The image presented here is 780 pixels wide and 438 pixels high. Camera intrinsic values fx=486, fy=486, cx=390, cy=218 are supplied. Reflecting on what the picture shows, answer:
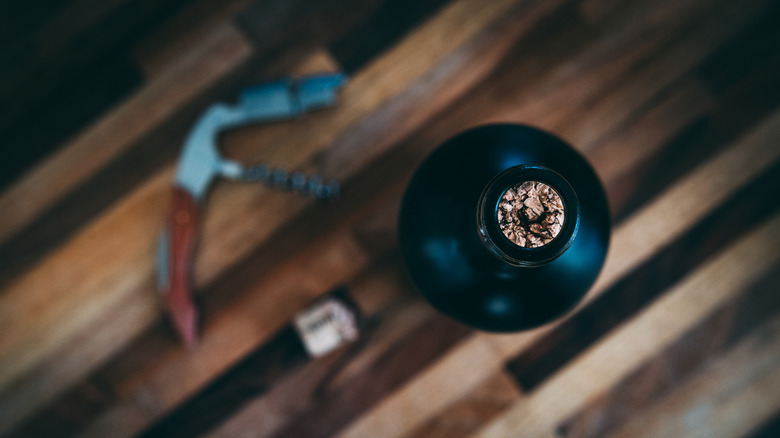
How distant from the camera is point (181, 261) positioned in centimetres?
73

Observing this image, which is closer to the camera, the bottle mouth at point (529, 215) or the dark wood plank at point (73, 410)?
the bottle mouth at point (529, 215)

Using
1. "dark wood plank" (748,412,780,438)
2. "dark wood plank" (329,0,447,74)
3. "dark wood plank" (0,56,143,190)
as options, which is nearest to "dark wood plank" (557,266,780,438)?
"dark wood plank" (748,412,780,438)

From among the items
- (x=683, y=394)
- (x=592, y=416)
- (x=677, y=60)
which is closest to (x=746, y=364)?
(x=683, y=394)

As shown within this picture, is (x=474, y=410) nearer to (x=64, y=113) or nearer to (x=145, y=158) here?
(x=145, y=158)

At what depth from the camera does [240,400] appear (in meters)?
0.76

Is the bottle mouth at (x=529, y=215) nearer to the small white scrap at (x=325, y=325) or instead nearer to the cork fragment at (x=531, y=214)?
the cork fragment at (x=531, y=214)

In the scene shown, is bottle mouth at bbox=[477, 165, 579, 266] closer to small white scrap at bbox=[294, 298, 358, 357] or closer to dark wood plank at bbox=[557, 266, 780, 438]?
small white scrap at bbox=[294, 298, 358, 357]

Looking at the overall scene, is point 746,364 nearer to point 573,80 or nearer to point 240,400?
point 573,80

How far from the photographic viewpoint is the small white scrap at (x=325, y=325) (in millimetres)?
706

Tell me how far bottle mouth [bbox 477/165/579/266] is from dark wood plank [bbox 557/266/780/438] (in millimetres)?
522

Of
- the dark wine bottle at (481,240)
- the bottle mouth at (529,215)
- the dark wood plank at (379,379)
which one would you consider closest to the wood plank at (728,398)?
the dark wood plank at (379,379)

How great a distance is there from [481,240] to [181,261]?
1.71 feet

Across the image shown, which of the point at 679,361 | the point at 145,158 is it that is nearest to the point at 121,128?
the point at 145,158

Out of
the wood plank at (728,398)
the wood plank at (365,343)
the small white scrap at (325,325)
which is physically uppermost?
the small white scrap at (325,325)
